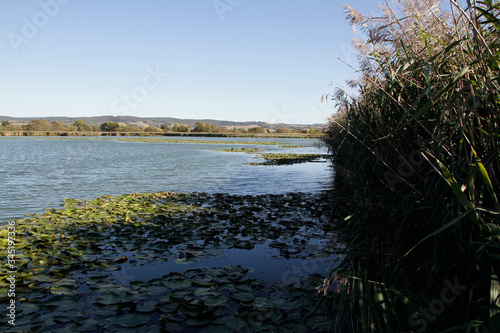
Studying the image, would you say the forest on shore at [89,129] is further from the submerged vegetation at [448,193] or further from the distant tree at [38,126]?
the submerged vegetation at [448,193]

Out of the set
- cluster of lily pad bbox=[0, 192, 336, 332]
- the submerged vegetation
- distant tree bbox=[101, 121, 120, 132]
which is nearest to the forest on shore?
distant tree bbox=[101, 121, 120, 132]

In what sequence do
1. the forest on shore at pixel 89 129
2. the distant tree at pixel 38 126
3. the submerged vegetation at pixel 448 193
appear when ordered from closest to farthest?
the submerged vegetation at pixel 448 193, the forest on shore at pixel 89 129, the distant tree at pixel 38 126

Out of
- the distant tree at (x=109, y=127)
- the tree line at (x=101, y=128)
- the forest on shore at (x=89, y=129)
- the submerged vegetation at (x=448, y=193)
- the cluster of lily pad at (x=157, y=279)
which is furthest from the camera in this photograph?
the distant tree at (x=109, y=127)

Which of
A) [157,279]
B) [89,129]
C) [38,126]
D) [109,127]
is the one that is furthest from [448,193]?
[89,129]

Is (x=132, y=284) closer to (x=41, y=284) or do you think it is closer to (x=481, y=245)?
(x=41, y=284)

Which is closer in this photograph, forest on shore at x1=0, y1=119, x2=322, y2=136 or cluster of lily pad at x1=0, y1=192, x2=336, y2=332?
cluster of lily pad at x1=0, y1=192, x2=336, y2=332

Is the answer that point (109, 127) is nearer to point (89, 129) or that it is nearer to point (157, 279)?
point (89, 129)

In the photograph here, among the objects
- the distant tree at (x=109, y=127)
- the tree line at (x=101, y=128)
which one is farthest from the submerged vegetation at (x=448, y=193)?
the distant tree at (x=109, y=127)

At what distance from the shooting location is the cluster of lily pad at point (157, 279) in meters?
4.10

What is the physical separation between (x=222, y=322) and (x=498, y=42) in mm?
3738

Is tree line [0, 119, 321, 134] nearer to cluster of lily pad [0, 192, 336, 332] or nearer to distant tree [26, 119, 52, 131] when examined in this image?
distant tree [26, 119, 52, 131]

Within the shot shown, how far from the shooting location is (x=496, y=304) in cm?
227

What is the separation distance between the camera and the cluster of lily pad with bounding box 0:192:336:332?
4098mm

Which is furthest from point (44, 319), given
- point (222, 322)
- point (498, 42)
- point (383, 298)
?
point (498, 42)
